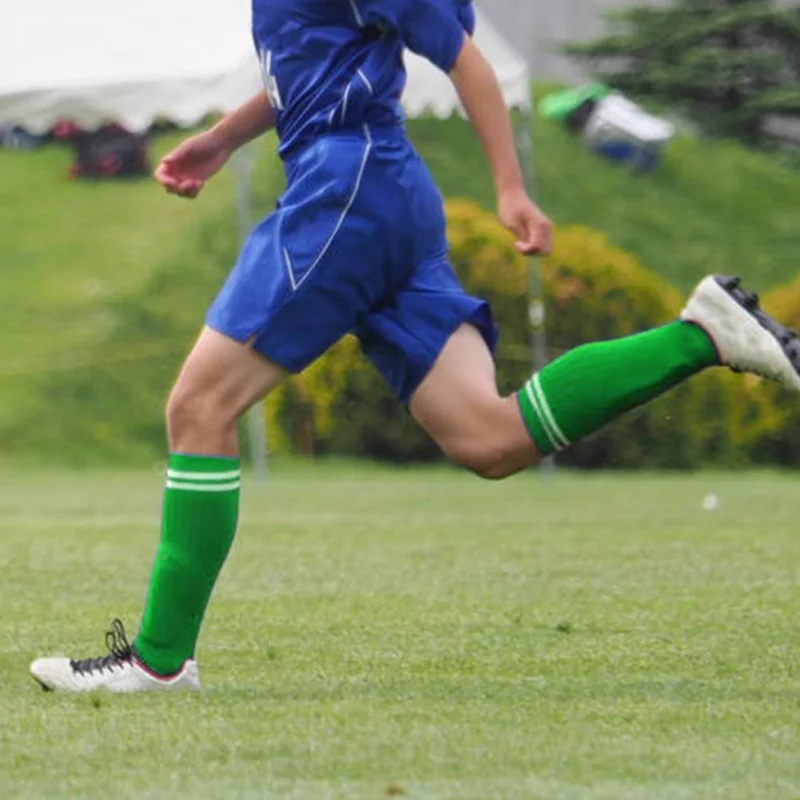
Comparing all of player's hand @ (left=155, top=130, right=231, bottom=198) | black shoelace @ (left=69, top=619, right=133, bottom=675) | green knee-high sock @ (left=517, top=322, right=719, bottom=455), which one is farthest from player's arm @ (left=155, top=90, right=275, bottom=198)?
black shoelace @ (left=69, top=619, right=133, bottom=675)

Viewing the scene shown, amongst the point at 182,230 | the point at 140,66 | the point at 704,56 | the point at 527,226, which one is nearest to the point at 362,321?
the point at 527,226

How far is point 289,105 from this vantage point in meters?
5.32

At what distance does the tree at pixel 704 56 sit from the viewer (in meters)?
22.8

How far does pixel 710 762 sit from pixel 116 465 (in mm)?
15659

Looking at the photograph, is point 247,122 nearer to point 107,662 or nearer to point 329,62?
point 329,62

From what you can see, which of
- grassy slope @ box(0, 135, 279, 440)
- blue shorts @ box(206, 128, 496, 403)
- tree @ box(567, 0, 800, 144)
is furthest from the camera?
tree @ box(567, 0, 800, 144)

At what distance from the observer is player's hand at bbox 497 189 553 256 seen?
4.95 meters

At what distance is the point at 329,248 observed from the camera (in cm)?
519

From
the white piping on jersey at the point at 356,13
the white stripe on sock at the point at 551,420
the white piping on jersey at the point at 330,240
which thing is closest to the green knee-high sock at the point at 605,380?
the white stripe on sock at the point at 551,420

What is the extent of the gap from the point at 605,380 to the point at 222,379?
757 millimetres

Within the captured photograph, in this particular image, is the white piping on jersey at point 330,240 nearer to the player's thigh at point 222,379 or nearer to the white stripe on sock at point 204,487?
the player's thigh at point 222,379

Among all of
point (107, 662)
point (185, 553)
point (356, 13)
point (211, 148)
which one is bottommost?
point (107, 662)

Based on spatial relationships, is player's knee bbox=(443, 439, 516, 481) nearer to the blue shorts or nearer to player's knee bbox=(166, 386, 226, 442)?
the blue shorts

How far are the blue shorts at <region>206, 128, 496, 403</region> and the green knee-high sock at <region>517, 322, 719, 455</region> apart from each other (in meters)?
0.30
